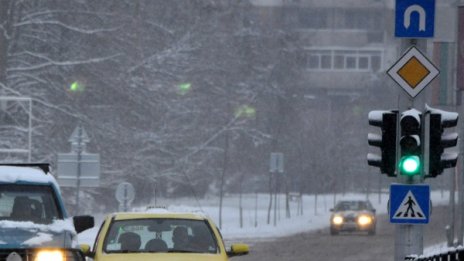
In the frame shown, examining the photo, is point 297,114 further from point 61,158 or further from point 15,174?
point 15,174

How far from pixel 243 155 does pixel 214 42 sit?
739 cm

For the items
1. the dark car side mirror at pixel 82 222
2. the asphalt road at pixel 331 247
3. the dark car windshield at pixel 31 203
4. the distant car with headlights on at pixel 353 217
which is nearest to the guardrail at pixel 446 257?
the dark car side mirror at pixel 82 222

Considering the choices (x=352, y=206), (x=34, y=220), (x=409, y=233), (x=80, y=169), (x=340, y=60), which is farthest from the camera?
(x=340, y=60)

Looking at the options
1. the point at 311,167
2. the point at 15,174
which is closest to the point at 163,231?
the point at 15,174

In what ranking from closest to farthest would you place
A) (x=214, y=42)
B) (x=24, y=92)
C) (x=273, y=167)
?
1. (x=24, y=92)
2. (x=273, y=167)
3. (x=214, y=42)

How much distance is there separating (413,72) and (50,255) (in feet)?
16.5

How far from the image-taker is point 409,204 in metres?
18.5

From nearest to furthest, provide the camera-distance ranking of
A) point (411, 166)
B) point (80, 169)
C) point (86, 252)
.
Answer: point (86, 252)
point (411, 166)
point (80, 169)

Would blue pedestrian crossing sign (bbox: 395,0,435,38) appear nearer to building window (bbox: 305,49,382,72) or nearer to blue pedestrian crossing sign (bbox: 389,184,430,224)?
blue pedestrian crossing sign (bbox: 389,184,430,224)

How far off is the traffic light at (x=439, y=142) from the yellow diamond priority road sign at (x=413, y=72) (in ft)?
1.10

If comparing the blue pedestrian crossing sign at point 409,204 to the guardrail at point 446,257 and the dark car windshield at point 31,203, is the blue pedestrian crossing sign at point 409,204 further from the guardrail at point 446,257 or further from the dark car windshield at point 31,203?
the dark car windshield at point 31,203

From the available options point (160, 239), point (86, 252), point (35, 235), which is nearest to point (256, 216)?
point (160, 239)

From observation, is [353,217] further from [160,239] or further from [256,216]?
[160,239]

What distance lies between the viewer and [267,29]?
9769cm
